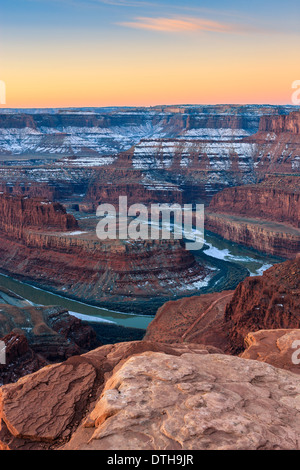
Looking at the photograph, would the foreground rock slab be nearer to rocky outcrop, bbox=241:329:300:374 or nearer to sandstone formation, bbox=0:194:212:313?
rocky outcrop, bbox=241:329:300:374

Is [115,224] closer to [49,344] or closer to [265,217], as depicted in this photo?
[265,217]

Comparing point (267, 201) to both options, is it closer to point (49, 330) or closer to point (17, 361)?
point (49, 330)

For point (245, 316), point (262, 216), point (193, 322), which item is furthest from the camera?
point (262, 216)

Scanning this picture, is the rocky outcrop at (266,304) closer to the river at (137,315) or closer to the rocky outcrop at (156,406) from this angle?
the rocky outcrop at (156,406)

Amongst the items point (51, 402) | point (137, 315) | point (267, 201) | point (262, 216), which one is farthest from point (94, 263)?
point (267, 201)

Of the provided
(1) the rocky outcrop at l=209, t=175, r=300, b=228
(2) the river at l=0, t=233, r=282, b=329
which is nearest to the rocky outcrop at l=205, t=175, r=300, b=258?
(1) the rocky outcrop at l=209, t=175, r=300, b=228

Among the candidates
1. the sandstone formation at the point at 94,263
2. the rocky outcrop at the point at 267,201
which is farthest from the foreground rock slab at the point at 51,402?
the rocky outcrop at the point at 267,201

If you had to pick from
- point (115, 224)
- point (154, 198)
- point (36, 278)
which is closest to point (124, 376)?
point (36, 278)
